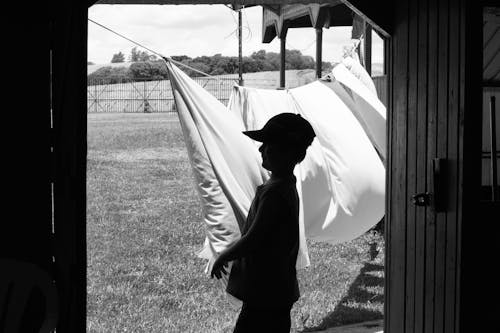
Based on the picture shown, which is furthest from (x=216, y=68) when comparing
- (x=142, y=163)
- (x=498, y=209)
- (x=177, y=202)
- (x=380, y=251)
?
(x=498, y=209)

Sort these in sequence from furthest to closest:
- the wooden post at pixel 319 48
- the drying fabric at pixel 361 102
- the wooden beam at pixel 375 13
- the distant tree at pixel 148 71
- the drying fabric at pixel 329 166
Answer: the distant tree at pixel 148 71 < the wooden post at pixel 319 48 < the drying fabric at pixel 361 102 < the drying fabric at pixel 329 166 < the wooden beam at pixel 375 13

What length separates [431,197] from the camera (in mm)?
2566

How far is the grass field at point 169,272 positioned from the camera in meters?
4.48

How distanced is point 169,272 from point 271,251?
350 centimetres

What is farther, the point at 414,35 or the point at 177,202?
the point at 177,202

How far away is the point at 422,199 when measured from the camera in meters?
2.65

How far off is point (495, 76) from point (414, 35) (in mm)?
2258

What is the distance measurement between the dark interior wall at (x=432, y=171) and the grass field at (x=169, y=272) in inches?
63.5

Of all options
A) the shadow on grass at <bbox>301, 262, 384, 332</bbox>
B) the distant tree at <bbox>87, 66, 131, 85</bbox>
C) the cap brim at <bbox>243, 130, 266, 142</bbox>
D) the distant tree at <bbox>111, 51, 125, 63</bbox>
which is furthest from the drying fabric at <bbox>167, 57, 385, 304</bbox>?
the distant tree at <bbox>111, 51, 125, 63</bbox>

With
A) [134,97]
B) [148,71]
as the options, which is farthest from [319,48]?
[148,71]

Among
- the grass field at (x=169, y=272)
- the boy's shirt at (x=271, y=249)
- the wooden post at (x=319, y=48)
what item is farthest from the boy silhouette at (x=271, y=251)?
the wooden post at (x=319, y=48)
